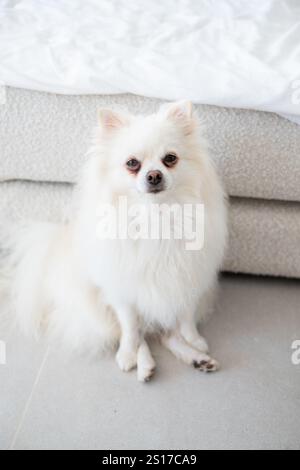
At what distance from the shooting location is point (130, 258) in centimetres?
112

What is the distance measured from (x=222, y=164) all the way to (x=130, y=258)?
428 mm

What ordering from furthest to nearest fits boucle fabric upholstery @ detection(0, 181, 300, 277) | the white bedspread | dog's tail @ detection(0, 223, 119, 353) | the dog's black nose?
boucle fabric upholstery @ detection(0, 181, 300, 277)
dog's tail @ detection(0, 223, 119, 353)
the white bedspread
the dog's black nose

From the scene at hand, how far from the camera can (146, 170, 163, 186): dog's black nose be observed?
3.23 feet

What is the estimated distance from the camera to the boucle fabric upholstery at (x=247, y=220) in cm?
140

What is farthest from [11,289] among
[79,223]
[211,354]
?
[211,354]

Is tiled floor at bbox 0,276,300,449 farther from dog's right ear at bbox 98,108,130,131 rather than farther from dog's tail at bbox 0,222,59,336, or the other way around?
dog's right ear at bbox 98,108,130,131

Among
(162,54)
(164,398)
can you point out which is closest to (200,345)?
(164,398)

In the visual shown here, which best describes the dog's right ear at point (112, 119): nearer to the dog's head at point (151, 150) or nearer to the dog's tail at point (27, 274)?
the dog's head at point (151, 150)

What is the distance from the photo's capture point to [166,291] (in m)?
1.16

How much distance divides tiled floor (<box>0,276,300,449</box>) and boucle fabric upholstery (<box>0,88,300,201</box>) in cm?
48

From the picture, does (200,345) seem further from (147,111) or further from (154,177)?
(147,111)

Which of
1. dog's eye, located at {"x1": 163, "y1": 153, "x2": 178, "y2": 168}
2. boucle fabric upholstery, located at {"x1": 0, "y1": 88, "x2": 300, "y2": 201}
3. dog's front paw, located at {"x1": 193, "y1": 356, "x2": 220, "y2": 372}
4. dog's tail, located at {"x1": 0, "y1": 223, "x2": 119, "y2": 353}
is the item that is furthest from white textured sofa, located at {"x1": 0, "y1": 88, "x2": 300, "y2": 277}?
dog's front paw, located at {"x1": 193, "y1": 356, "x2": 220, "y2": 372}

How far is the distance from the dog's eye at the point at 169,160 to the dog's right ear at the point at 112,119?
134 millimetres

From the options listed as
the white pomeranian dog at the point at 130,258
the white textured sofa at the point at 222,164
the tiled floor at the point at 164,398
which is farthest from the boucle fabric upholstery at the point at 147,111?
the tiled floor at the point at 164,398
